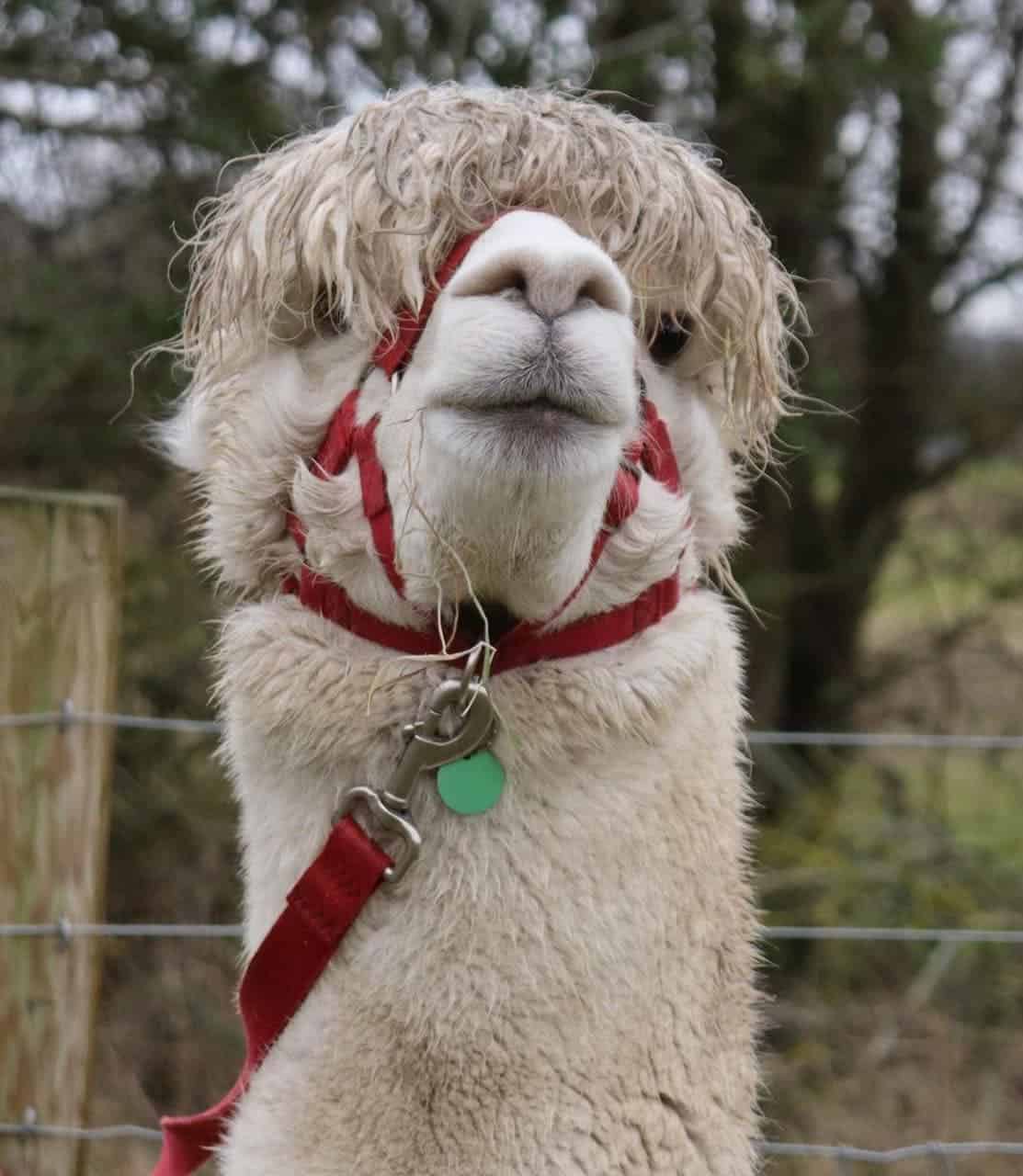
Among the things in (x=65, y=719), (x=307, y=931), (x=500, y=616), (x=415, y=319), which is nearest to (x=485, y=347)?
(x=415, y=319)

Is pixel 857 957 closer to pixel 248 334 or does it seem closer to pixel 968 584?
pixel 968 584

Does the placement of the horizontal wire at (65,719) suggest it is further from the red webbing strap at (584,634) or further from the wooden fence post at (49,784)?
the red webbing strap at (584,634)

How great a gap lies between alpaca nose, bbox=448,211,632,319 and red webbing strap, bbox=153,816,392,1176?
60 cm

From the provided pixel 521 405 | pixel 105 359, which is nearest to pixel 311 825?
pixel 521 405

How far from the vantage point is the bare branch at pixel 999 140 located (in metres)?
7.23

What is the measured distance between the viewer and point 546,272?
1.62 meters

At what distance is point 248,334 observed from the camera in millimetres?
2010

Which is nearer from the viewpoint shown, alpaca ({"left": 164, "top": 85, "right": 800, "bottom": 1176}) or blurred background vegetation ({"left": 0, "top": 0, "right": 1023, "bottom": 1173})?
alpaca ({"left": 164, "top": 85, "right": 800, "bottom": 1176})

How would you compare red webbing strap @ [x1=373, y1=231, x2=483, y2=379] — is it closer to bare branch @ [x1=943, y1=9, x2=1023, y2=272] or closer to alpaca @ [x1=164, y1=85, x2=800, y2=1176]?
alpaca @ [x1=164, y1=85, x2=800, y2=1176]

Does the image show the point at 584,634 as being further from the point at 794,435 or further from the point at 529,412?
the point at 794,435

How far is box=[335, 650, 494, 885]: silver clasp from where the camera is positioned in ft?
5.67

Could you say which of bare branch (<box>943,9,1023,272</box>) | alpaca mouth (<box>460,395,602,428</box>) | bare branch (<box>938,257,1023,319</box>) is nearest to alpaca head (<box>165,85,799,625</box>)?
alpaca mouth (<box>460,395,602,428</box>)

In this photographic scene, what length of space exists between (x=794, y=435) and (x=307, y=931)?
170 inches

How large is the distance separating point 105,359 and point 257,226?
4.05 metres
